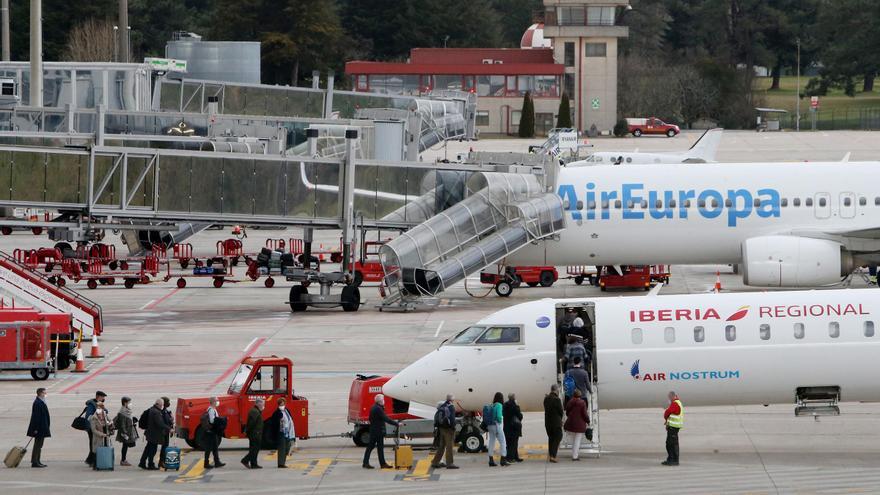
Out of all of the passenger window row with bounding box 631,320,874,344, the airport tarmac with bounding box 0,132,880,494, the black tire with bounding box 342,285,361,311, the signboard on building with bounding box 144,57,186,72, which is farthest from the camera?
the signboard on building with bounding box 144,57,186,72

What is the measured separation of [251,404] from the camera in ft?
96.1

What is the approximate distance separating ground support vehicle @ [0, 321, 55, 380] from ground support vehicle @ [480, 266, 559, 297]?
17631mm

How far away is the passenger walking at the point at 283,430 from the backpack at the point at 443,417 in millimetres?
2701

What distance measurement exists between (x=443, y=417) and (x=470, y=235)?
20.6m

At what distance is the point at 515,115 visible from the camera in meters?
126

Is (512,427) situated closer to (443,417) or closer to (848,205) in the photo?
(443,417)

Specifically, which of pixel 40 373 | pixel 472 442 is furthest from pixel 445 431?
pixel 40 373

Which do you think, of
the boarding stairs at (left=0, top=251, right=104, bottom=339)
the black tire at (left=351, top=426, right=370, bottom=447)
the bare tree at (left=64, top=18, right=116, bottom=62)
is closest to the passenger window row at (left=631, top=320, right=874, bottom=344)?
the black tire at (left=351, top=426, right=370, bottom=447)

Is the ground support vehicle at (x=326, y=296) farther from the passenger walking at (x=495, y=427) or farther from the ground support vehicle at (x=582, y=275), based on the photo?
the passenger walking at (x=495, y=427)

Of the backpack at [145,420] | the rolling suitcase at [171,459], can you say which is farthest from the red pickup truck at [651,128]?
the rolling suitcase at [171,459]

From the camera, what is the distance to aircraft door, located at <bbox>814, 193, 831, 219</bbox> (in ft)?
156

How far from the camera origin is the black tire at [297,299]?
47.6 meters

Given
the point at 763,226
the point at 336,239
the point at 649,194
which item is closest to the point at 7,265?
the point at 649,194

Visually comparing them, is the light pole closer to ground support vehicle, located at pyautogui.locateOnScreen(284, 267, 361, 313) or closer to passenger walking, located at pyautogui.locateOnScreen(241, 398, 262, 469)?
ground support vehicle, located at pyautogui.locateOnScreen(284, 267, 361, 313)
